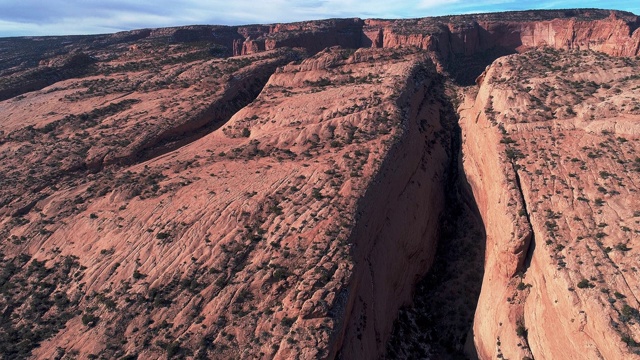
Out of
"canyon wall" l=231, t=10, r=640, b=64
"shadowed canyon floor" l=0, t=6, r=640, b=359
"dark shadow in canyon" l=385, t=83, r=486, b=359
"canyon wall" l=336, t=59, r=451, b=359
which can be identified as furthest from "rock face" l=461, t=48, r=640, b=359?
"canyon wall" l=231, t=10, r=640, b=64

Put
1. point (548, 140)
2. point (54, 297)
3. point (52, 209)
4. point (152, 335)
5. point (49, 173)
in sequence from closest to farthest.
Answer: point (152, 335)
point (54, 297)
point (548, 140)
point (52, 209)
point (49, 173)

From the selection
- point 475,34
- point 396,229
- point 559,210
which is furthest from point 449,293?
point 475,34

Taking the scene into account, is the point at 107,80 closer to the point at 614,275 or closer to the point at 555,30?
the point at 614,275

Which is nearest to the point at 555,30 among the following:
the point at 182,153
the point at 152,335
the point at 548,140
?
the point at 548,140

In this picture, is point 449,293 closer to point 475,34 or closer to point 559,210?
point 559,210

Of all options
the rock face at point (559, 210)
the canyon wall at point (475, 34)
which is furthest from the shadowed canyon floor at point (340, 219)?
the canyon wall at point (475, 34)

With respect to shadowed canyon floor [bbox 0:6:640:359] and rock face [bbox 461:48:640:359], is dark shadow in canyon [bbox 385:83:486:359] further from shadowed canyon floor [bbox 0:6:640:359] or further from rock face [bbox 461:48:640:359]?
rock face [bbox 461:48:640:359]
